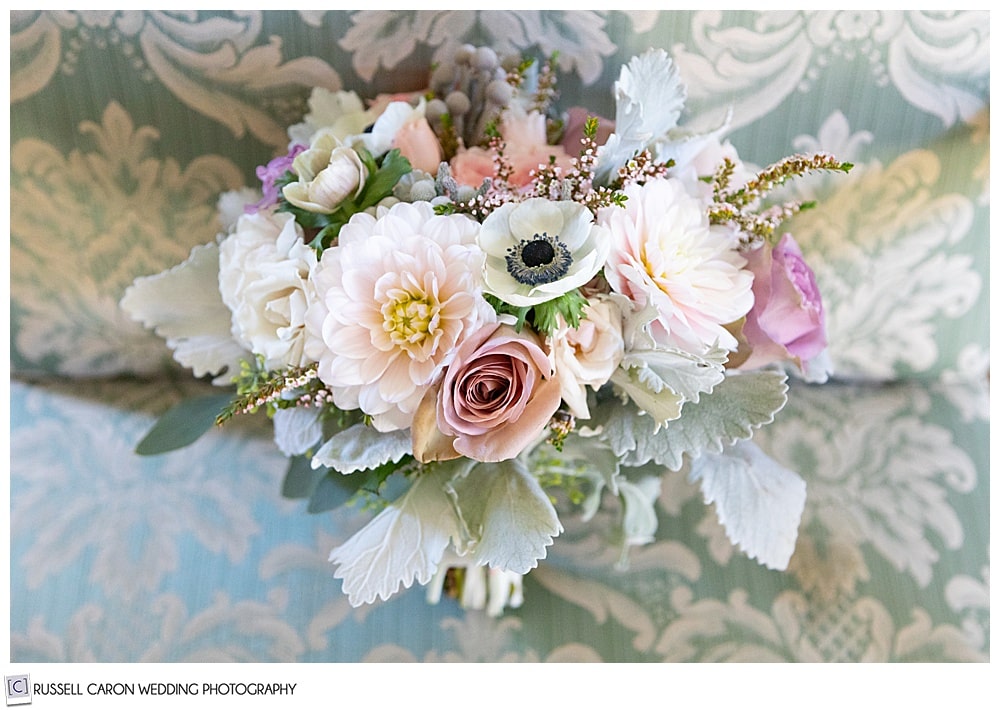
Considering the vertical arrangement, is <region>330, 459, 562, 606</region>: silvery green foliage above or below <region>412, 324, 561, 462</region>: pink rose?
below

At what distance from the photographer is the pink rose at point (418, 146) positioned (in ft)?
2.23

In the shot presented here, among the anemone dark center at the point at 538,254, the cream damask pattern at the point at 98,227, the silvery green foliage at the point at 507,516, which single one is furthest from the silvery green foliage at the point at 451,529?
the cream damask pattern at the point at 98,227

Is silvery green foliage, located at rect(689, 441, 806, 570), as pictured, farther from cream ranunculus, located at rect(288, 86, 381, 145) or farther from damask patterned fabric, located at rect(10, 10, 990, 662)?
cream ranunculus, located at rect(288, 86, 381, 145)

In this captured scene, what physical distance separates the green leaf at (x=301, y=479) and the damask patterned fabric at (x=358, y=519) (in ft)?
0.61

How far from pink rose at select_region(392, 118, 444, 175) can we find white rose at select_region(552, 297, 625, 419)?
8.4 inches

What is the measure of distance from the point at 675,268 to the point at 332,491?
0.38 metres

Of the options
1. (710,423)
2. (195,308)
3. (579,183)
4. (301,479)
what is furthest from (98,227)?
(710,423)

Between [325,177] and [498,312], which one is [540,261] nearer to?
[498,312]

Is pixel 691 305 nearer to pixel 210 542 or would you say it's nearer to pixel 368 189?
pixel 368 189
